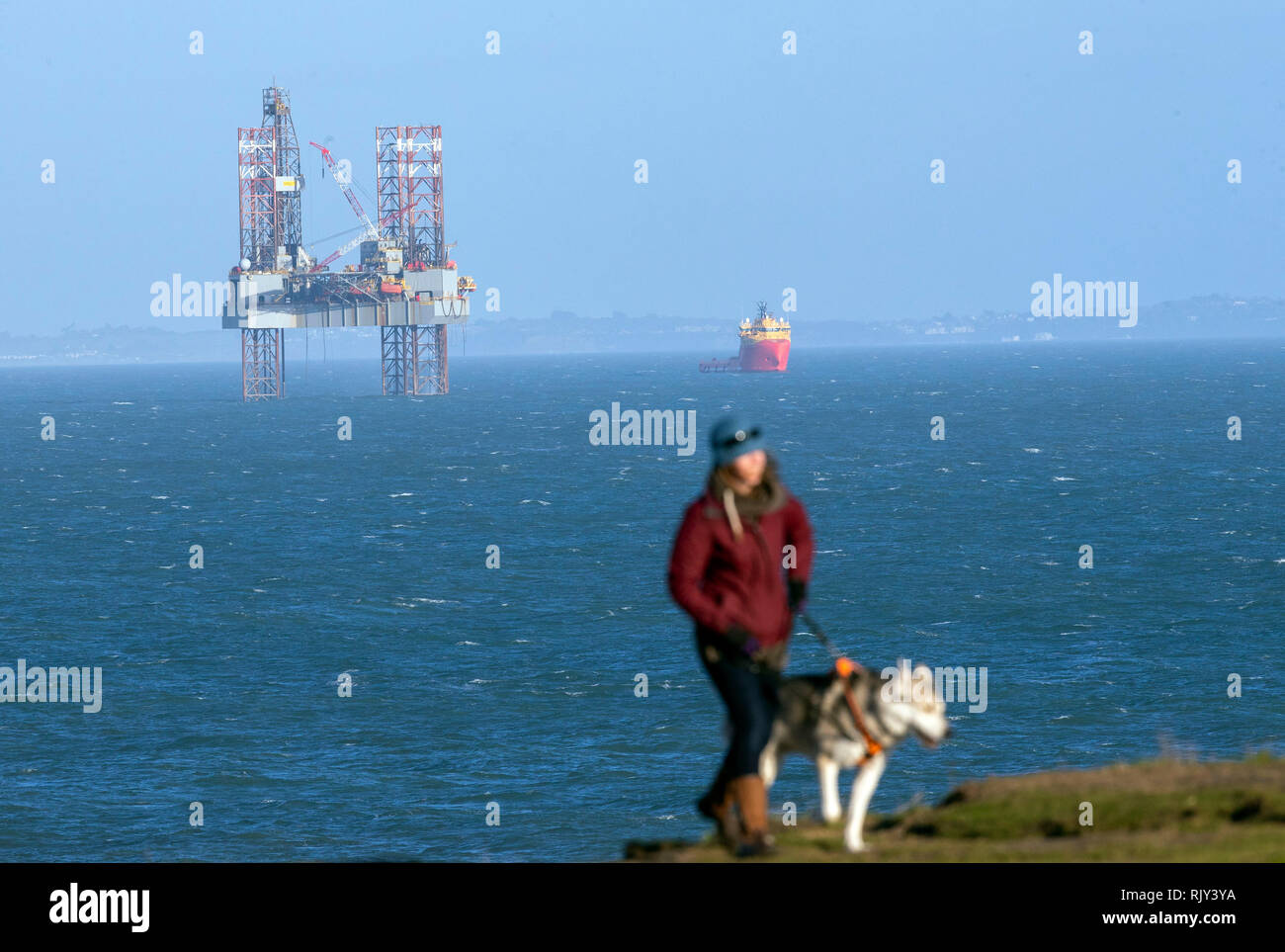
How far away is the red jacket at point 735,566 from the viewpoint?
7.96 metres

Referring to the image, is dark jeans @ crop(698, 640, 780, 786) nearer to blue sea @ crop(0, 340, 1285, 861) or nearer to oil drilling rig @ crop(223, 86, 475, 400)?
blue sea @ crop(0, 340, 1285, 861)

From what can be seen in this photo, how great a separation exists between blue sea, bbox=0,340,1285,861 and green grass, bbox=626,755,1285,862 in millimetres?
787

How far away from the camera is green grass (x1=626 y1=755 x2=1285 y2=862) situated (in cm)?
880

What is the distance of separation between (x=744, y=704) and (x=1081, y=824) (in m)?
3.15

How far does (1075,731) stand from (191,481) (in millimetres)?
77890

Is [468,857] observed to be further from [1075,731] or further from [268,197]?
[268,197]

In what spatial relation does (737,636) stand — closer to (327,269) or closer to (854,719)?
(854,719)

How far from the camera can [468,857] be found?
3950 centimetres

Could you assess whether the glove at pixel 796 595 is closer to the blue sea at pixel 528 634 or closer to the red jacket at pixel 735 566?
the red jacket at pixel 735 566

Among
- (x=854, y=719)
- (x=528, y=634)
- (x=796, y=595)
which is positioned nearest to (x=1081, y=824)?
(x=854, y=719)

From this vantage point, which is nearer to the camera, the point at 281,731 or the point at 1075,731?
the point at 1075,731

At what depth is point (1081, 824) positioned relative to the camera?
10.1 meters
